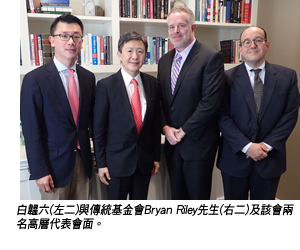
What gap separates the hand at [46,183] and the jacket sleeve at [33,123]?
3 cm

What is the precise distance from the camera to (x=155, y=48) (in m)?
2.64

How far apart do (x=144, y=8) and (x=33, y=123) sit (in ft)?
5.03

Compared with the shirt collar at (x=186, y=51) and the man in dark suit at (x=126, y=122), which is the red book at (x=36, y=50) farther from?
the shirt collar at (x=186, y=51)

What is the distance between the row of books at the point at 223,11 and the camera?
9.02ft

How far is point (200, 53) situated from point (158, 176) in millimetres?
1103

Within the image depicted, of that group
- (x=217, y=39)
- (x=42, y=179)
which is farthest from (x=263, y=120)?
(x=217, y=39)

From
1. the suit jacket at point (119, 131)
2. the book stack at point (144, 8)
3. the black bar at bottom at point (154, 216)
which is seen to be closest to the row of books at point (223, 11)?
the book stack at point (144, 8)

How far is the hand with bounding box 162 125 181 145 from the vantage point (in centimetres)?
190

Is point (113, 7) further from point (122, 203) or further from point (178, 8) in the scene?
point (122, 203)

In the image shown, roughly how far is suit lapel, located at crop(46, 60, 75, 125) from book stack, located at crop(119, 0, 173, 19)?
3.53 ft

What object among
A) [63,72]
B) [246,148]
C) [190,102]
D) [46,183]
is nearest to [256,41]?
[190,102]

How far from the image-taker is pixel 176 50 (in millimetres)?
1990

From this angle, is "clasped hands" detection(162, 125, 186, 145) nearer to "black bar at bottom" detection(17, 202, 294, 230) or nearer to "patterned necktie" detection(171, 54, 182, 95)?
"patterned necktie" detection(171, 54, 182, 95)

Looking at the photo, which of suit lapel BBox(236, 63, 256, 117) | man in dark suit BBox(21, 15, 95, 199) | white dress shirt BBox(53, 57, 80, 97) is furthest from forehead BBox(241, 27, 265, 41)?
white dress shirt BBox(53, 57, 80, 97)
